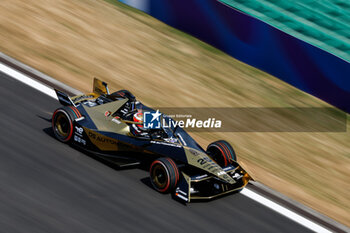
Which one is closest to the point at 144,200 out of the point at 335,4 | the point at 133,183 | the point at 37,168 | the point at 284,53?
the point at 133,183

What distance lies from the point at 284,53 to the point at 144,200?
19.3ft

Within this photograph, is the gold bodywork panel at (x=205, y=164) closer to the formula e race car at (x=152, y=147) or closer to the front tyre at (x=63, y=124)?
the formula e race car at (x=152, y=147)

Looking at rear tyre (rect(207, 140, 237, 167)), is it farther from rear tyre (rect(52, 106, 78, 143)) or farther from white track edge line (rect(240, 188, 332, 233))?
rear tyre (rect(52, 106, 78, 143))

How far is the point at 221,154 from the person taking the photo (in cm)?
852

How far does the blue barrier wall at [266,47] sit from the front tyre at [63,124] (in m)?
5.52

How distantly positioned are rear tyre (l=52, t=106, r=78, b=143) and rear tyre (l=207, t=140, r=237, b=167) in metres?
2.31

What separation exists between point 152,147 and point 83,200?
1375mm

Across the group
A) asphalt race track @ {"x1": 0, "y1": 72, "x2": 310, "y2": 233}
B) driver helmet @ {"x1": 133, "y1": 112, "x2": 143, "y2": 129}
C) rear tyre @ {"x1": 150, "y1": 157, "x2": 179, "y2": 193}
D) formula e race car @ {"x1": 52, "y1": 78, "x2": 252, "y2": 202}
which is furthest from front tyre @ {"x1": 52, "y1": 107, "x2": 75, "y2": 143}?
rear tyre @ {"x1": 150, "y1": 157, "x2": 179, "y2": 193}

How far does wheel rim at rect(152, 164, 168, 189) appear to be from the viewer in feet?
25.5

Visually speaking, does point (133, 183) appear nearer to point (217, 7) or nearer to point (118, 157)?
point (118, 157)

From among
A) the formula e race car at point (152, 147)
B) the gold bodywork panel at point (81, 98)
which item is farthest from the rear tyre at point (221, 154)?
the gold bodywork panel at point (81, 98)

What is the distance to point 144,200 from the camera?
7723mm

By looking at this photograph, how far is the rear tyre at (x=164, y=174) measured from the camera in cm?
759

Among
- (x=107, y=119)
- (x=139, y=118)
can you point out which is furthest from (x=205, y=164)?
(x=107, y=119)
